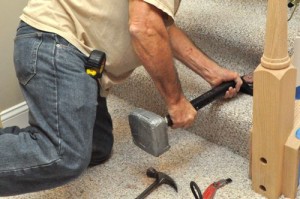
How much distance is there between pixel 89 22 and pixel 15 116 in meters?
0.79

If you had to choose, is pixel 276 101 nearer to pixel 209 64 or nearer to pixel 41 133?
pixel 209 64

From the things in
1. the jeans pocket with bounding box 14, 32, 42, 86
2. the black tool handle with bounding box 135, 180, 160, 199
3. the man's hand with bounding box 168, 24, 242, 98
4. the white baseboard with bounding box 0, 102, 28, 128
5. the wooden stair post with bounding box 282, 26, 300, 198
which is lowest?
the white baseboard with bounding box 0, 102, 28, 128

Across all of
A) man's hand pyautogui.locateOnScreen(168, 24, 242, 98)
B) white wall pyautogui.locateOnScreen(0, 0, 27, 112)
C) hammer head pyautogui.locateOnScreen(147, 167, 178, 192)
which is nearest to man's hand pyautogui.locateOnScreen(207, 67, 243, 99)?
man's hand pyautogui.locateOnScreen(168, 24, 242, 98)

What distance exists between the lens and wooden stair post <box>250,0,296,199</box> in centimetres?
110

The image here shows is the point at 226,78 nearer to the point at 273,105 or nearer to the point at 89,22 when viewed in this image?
the point at 273,105

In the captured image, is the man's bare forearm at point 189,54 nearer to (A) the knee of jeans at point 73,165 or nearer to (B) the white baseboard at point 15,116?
(A) the knee of jeans at point 73,165

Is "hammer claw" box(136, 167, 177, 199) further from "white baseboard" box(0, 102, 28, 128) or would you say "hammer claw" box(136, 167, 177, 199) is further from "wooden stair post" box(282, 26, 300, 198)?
"white baseboard" box(0, 102, 28, 128)

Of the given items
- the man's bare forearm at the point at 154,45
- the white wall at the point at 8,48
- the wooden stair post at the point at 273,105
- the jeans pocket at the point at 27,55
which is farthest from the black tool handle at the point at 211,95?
the white wall at the point at 8,48

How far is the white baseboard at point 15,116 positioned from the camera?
189 centimetres

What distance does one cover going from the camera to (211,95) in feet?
4.69

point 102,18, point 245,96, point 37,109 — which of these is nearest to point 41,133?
point 37,109

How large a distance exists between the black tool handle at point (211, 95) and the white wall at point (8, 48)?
835mm

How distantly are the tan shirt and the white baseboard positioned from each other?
68 cm

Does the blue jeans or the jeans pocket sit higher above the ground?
the jeans pocket
